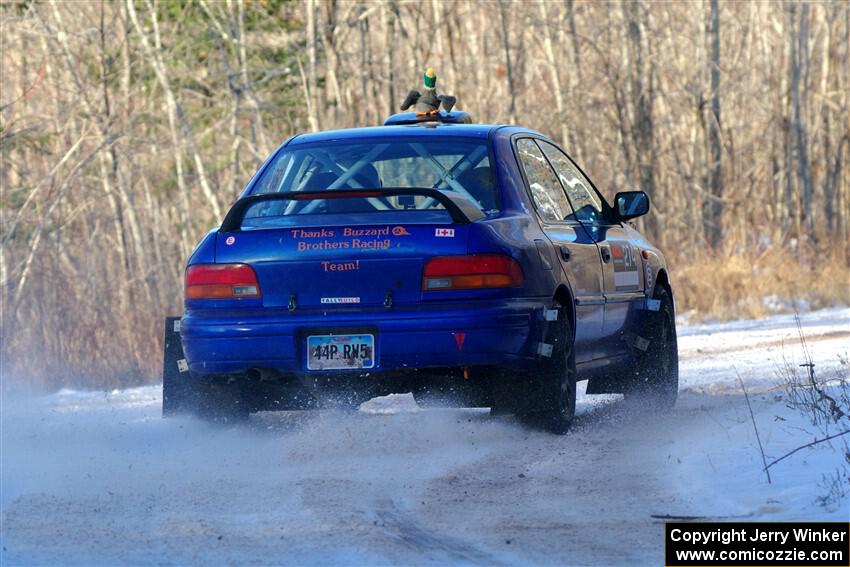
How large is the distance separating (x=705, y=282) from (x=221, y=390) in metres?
13.5

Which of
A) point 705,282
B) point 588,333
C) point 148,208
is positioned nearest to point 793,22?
point 705,282

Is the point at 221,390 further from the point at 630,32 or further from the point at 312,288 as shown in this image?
the point at 630,32

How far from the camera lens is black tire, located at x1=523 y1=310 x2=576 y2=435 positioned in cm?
760

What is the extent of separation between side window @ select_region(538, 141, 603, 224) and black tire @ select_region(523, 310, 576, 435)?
122cm

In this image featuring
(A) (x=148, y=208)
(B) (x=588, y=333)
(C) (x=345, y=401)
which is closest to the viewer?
(C) (x=345, y=401)

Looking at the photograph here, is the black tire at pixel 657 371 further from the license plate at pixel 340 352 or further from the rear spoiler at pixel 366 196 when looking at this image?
the license plate at pixel 340 352

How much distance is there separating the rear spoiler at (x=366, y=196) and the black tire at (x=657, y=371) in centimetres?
240

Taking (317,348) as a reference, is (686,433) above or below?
below

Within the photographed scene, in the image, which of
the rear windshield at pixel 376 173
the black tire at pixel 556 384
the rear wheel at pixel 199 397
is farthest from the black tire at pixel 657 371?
the rear wheel at pixel 199 397

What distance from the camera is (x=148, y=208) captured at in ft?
99.7

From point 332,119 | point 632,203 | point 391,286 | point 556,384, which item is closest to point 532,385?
point 556,384

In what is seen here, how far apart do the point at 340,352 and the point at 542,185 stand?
1.81 m

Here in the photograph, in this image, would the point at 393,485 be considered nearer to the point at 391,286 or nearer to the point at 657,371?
the point at 391,286
